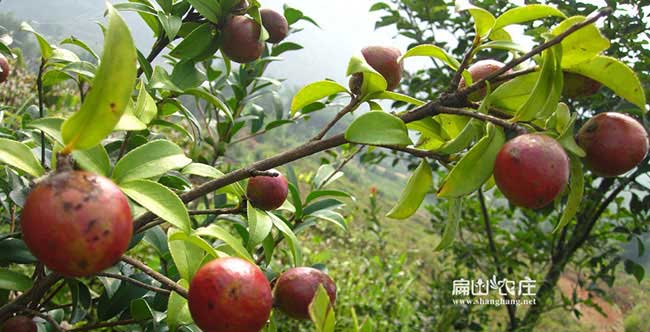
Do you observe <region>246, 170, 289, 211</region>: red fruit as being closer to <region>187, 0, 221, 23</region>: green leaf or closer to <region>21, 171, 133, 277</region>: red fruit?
<region>187, 0, 221, 23</region>: green leaf

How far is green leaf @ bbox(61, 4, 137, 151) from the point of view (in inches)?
13.9

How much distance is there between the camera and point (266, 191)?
0.77 meters

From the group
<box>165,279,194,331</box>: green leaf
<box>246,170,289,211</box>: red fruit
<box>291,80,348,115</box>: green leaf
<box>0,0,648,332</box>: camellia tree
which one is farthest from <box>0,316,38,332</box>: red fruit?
<box>291,80,348,115</box>: green leaf

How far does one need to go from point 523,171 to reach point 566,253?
6.73ft

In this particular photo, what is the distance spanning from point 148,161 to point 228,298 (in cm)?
17

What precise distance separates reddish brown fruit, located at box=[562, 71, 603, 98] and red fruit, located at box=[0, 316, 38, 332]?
2.41ft

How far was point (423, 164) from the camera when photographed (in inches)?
24.3

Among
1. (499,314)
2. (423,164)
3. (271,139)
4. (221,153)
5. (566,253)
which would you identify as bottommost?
(271,139)

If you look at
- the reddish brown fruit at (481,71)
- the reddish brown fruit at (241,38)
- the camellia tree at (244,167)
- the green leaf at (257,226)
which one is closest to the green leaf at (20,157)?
the camellia tree at (244,167)

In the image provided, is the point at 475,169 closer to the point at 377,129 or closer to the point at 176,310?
the point at 377,129

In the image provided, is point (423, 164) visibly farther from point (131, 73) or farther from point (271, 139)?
point (271, 139)

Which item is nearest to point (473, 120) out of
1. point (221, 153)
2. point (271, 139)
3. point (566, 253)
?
point (221, 153)

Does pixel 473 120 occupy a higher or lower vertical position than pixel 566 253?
higher

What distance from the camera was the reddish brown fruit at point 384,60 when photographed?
742mm
